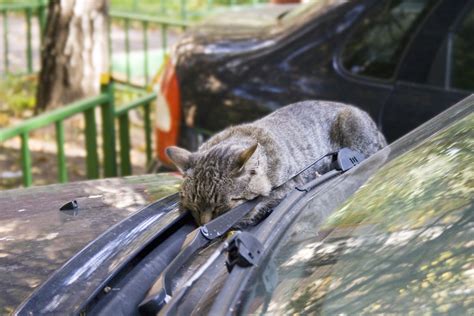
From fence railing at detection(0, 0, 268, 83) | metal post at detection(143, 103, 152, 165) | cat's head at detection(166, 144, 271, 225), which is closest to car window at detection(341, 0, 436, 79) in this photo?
cat's head at detection(166, 144, 271, 225)

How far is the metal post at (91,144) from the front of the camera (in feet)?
20.5

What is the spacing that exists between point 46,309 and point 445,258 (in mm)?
996

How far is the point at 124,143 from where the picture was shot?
6.87 metres

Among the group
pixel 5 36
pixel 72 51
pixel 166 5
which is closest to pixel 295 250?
pixel 72 51

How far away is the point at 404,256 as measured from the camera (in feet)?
6.86

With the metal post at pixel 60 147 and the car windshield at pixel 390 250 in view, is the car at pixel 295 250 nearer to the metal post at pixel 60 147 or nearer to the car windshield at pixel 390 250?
the car windshield at pixel 390 250

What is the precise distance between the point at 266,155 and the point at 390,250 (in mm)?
1637

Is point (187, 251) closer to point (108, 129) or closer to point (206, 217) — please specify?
point (206, 217)

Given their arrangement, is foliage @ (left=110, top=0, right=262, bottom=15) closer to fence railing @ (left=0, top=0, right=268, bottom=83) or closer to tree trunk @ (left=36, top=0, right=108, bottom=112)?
fence railing @ (left=0, top=0, right=268, bottom=83)

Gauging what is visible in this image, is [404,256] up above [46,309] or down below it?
above

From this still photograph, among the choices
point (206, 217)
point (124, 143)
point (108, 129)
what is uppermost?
point (206, 217)

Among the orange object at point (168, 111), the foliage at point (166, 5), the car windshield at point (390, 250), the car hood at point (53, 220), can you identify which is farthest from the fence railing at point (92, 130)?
the foliage at point (166, 5)

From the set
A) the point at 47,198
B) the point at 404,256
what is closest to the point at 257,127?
the point at 47,198

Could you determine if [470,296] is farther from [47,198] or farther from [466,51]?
[466,51]
